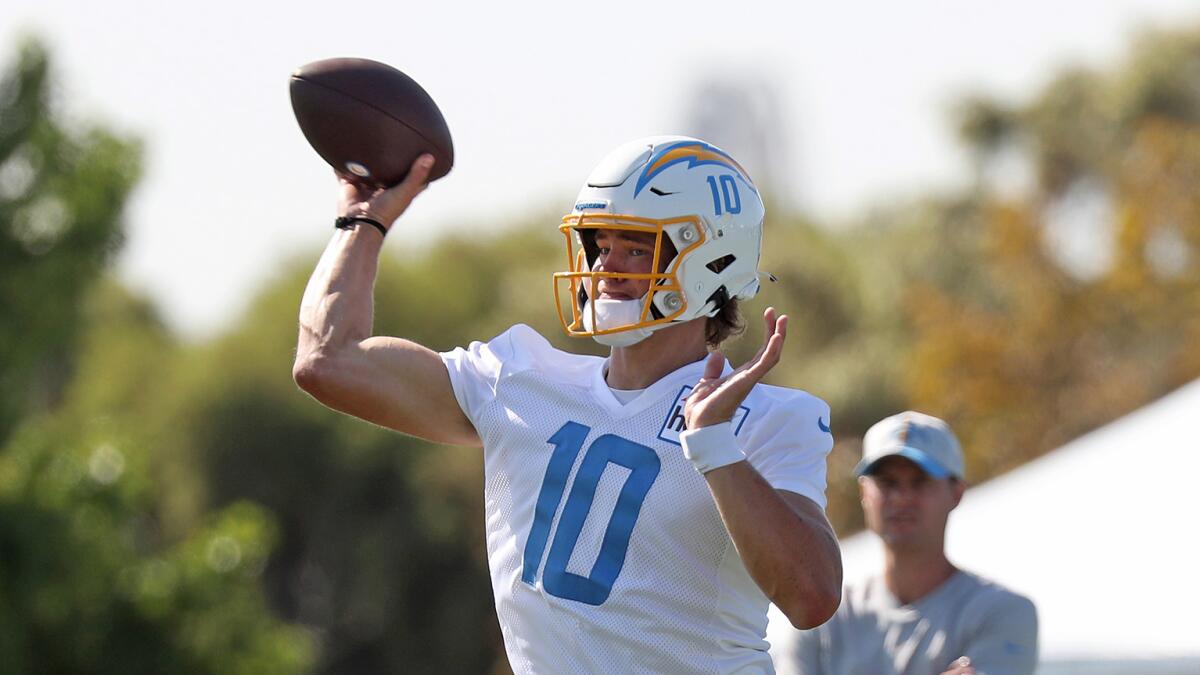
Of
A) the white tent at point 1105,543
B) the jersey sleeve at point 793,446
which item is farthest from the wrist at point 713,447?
the white tent at point 1105,543

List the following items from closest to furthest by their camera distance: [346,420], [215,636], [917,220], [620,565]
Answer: [620,565] → [215,636] → [917,220] → [346,420]

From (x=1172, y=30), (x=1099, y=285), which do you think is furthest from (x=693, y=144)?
(x=1172, y=30)

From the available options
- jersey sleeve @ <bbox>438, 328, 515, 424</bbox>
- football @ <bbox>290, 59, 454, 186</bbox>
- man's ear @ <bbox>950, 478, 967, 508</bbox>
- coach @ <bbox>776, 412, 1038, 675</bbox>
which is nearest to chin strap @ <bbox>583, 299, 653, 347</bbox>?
jersey sleeve @ <bbox>438, 328, 515, 424</bbox>

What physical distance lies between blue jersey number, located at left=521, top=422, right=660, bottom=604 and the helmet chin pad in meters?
0.19

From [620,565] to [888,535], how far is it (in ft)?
6.83

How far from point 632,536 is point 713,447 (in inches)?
13.6

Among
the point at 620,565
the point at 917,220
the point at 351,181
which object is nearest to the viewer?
the point at 620,565

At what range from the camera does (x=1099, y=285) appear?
2230cm

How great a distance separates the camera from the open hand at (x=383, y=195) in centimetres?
402

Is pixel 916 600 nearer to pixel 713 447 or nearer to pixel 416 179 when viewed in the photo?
pixel 416 179

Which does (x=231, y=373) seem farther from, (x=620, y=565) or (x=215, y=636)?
(x=620, y=565)

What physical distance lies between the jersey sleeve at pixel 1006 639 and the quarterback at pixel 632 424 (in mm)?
1528

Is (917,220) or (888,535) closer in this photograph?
(888,535)

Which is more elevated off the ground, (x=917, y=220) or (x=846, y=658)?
(x=917, y=220)
